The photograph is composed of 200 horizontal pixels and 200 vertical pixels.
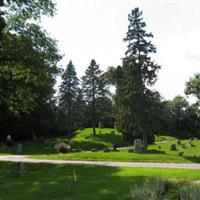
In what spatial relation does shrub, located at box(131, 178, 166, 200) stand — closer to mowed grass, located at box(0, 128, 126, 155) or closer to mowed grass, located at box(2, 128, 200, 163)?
mowed grass, located at box(2, 128, 200, 163)

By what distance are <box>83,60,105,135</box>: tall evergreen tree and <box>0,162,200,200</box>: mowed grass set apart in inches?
2163

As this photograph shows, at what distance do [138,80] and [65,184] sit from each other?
27905mm

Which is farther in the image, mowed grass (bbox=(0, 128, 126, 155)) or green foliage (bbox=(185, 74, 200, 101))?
mowed grass (bbox=(0, 128, 126, 155))

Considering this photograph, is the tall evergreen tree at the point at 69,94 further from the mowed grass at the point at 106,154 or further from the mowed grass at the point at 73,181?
the mowed grass at the point at 73,181

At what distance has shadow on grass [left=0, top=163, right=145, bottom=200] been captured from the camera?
16984 millimetres

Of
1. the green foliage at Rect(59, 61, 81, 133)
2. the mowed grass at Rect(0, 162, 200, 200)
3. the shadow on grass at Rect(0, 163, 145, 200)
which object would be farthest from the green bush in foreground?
the green foliage at Rect(59, 61, 81, 133)

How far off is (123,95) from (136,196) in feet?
120

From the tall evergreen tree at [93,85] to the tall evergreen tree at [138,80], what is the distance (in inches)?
1366

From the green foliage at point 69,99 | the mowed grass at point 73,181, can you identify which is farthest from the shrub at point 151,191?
the green foliage at point 69,99

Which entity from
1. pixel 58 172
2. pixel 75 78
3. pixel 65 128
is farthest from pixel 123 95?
pixel 75 78

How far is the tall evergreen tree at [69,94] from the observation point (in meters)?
81.8

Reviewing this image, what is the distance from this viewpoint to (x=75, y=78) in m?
86.6

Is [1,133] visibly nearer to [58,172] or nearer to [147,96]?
[147,96]

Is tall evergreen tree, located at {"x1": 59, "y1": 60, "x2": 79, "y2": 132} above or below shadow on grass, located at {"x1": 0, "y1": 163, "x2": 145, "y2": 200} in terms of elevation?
above
